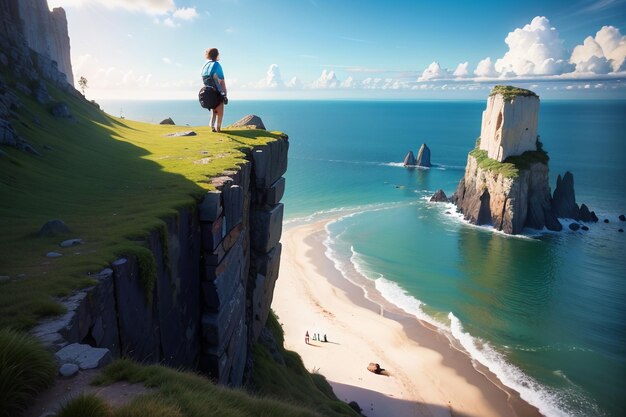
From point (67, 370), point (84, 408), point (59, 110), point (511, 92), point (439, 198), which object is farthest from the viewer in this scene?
point (439, 198)

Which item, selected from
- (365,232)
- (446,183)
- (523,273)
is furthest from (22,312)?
(446,183)

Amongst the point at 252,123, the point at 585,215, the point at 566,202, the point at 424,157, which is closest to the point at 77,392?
the point at 252,123

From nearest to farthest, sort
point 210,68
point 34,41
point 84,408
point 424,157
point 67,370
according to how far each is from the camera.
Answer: point 84,408 → point 67,370 → point 210,68 → point 34,41 → point 424,157

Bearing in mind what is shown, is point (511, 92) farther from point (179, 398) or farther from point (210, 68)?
point (179, 398)

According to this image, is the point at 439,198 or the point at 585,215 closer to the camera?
the point at 585,215

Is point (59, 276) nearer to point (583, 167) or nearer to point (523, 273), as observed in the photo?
point (523, 273)

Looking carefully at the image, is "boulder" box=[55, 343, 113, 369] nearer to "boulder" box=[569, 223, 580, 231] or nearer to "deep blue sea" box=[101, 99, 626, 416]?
"deep blue sea" box=[101, 99, 626, 416]

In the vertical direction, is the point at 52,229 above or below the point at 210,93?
below
